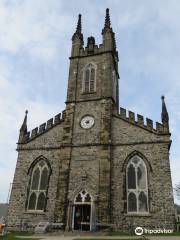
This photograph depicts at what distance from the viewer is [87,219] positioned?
2222 cm

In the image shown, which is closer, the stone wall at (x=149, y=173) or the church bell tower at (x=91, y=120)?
the stone wall at (x=149, y=173)

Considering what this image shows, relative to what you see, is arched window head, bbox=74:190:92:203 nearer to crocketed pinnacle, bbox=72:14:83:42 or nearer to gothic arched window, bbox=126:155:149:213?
gothic arched window, bbox=126:155:149:213

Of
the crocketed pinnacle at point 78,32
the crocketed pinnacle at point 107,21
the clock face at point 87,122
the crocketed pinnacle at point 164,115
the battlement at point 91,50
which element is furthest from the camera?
the crocketed pinnacle at point 78,32

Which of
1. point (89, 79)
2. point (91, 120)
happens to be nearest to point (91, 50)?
point (89, 79)

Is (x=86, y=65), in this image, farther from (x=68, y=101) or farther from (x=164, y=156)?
(x=164, y=156)

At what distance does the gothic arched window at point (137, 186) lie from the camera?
21469 mm

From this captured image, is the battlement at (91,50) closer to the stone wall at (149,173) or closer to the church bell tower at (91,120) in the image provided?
the church bell tower at (91,120)

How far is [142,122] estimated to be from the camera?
24141mm

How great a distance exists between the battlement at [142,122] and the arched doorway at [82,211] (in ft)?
23.9

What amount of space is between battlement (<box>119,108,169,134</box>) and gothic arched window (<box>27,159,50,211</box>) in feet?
27.4

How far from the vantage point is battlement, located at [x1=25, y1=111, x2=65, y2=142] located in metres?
26.8

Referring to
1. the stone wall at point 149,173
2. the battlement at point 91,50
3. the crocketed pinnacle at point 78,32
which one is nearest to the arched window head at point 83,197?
the stone wall at point 149,173

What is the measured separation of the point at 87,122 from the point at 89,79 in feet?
16.9

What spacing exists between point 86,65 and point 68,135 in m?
8.33
